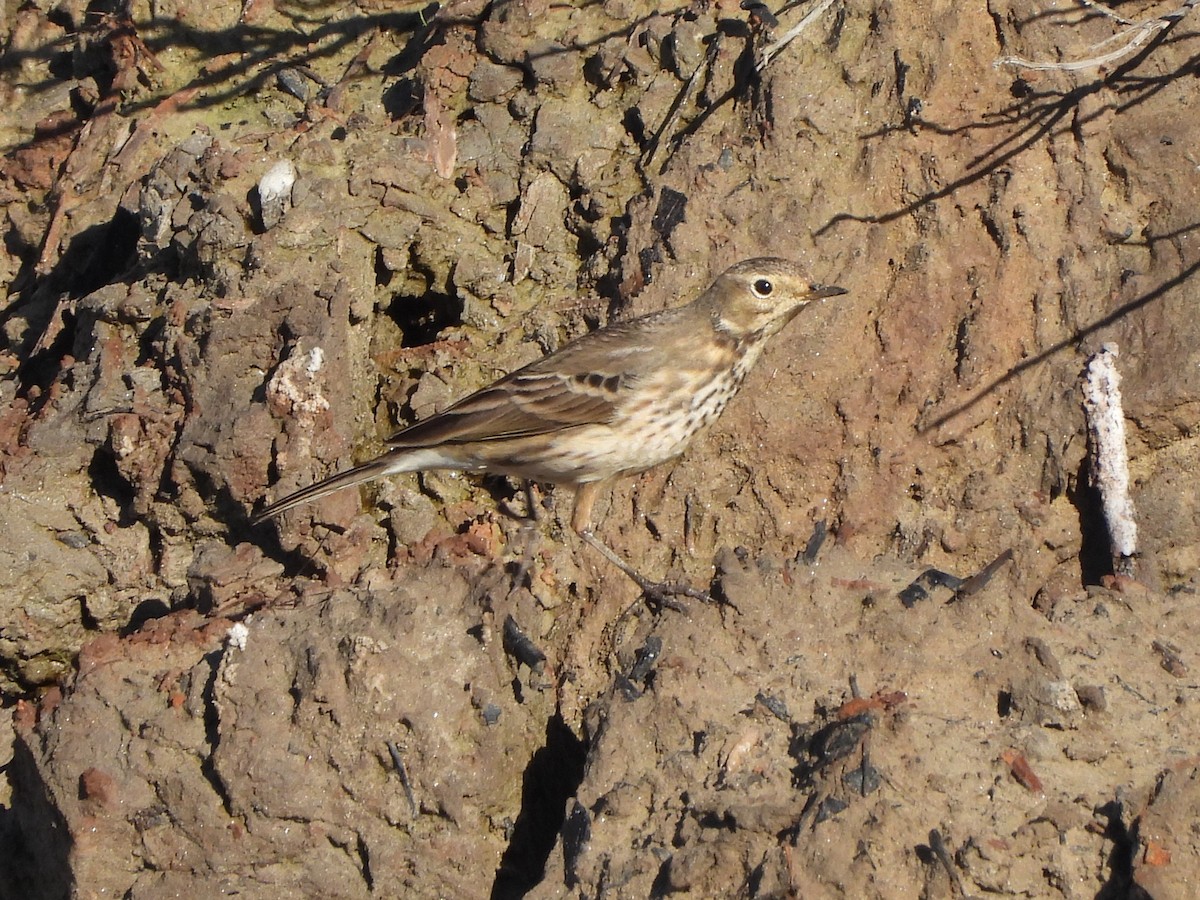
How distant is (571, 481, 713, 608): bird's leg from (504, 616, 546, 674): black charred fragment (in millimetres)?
515

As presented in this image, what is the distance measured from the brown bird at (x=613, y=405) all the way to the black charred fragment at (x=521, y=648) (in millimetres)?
546

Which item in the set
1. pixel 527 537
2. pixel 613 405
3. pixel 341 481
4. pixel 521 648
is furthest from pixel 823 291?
pixel 341 481

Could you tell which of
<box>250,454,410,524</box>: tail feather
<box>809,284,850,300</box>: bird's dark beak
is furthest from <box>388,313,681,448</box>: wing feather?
<box>809,284,850,300</box>: bird's dark beak

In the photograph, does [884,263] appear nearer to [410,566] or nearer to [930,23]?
[930,23]

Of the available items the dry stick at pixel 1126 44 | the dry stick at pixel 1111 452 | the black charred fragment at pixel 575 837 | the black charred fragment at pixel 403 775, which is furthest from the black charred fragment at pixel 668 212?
the black charred fragment at pixel 575 837

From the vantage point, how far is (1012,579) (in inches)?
207

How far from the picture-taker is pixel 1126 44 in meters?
6.03

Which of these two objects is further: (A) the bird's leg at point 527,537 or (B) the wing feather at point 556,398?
(B) the wing feather at point 556,398

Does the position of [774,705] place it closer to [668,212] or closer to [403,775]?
[403,775]

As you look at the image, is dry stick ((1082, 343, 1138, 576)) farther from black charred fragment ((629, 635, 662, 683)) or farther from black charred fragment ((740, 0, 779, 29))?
black charred fragment ((740, 0, 779, 29))

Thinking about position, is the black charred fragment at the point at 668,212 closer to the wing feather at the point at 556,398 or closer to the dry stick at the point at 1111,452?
the wing feather at the point at 556,398

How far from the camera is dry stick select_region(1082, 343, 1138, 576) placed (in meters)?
5.41

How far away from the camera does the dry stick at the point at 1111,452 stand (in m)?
5.41

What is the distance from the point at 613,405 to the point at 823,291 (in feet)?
3.51
